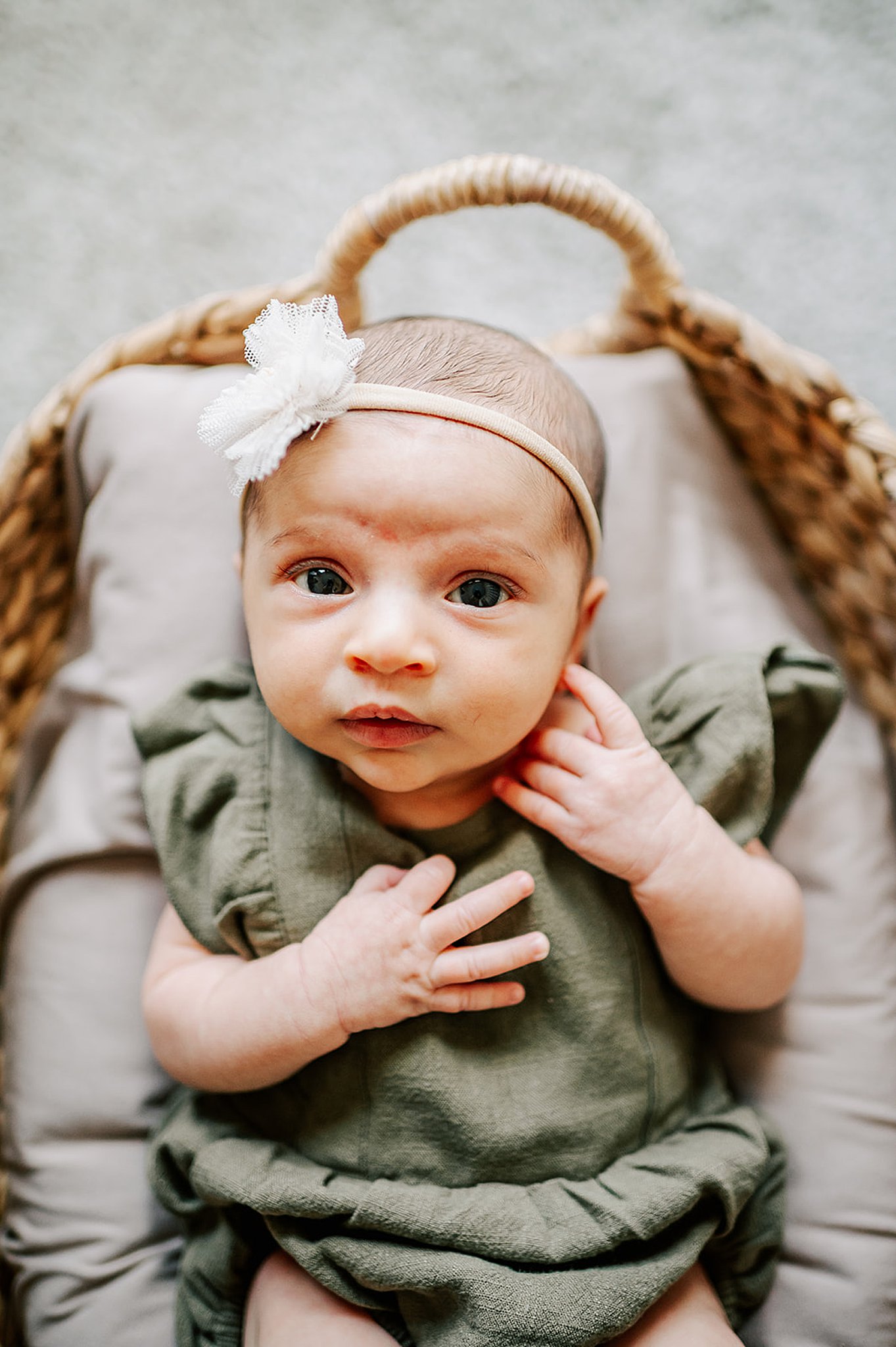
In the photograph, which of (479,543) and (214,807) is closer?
(479,543)

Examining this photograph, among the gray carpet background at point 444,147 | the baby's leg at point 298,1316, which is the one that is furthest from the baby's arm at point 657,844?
the gray carpet background at point 444,147

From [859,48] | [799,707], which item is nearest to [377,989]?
[799,707]

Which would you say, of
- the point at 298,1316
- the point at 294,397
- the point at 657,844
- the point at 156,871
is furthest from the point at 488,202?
the point at 298,1316

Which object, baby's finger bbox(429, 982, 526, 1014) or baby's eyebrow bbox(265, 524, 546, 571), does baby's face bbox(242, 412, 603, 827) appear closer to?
baby's eyebrow bbox(265, 524, 546, 571)

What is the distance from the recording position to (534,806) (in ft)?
2.80

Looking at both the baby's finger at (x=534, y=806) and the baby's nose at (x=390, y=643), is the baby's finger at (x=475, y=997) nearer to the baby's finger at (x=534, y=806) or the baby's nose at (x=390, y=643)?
the baby's finger at (x=534, y=806)

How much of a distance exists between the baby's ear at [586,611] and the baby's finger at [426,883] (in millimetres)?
205

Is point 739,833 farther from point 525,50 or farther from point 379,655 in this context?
point 525,50

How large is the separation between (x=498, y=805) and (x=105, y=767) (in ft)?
1.29

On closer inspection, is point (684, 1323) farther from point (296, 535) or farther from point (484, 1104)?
point (296, 535)

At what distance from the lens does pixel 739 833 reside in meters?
0.89

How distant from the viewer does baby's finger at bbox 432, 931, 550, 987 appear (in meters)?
0.79

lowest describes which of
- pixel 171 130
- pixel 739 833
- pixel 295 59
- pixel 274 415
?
pixel 739 833

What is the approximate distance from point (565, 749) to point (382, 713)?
0.62ft
